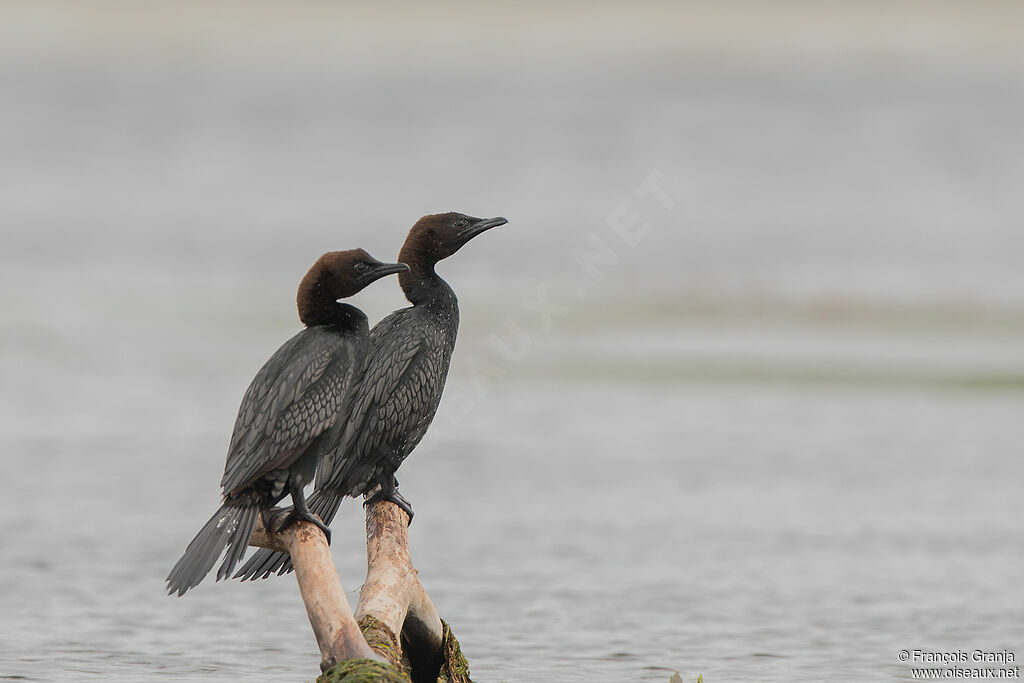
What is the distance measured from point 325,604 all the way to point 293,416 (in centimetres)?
69

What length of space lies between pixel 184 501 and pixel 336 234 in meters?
19.8

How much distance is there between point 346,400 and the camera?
236 inches

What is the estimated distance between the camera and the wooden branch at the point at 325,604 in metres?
5.53

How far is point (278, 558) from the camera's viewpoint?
6180 millimetres

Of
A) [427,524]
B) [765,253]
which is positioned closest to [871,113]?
[765,253]

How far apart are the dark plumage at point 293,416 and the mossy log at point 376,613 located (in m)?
0.14

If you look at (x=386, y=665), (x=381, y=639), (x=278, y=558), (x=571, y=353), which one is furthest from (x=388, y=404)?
(x=571, y=353)

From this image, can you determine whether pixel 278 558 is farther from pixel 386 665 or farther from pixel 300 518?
pixel 386 665

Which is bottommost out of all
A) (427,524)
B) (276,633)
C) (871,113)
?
(276,633)

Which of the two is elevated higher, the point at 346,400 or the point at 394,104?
the point at 394,104

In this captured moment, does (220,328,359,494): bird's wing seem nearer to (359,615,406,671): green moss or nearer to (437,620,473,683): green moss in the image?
(359,615,406,671): green moss

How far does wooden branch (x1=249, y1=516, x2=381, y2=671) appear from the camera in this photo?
5.53 metres

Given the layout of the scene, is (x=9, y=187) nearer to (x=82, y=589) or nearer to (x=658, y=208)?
(x=658, y=208)

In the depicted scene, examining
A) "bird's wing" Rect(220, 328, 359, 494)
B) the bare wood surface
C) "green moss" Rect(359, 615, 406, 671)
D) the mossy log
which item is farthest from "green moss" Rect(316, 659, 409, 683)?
"bird's wing" Rect(220, 328, 359, 494)
